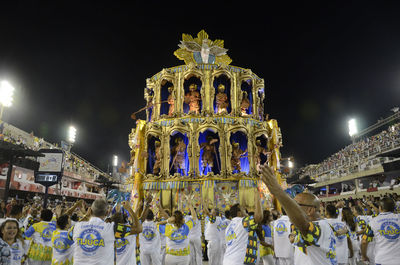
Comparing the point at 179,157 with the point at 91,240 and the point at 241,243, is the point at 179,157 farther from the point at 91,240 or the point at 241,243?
the point at 91,240

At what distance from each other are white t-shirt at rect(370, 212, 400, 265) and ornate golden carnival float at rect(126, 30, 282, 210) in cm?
1345

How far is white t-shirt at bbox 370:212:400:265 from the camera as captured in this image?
5129mm

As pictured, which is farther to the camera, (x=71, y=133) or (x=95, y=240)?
(x=71, y=133)

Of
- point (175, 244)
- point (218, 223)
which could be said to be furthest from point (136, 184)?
point (175, 244)

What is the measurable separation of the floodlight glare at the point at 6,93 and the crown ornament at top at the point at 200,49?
12613 millimetres

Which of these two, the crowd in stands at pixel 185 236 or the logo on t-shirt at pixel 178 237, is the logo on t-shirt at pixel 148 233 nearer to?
the crowd in stands at pixel 185 236

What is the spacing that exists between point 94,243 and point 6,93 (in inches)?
795

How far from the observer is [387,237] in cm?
527

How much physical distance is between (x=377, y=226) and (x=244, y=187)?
13862 millimetres

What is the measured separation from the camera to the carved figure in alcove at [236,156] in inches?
808

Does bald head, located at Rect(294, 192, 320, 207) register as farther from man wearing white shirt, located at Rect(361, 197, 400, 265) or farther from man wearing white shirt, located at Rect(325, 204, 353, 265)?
man wearing white shirt, located at Rect(325, 204, 353, 265)

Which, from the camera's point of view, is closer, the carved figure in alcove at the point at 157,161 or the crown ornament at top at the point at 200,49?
the carved figure in alcove at the point at 157,161

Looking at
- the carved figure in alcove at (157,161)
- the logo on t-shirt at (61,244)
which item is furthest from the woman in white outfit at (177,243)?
the carved figure in alcove at (157,161)

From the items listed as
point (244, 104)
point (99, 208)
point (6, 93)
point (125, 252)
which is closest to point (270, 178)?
point (99, 208)
